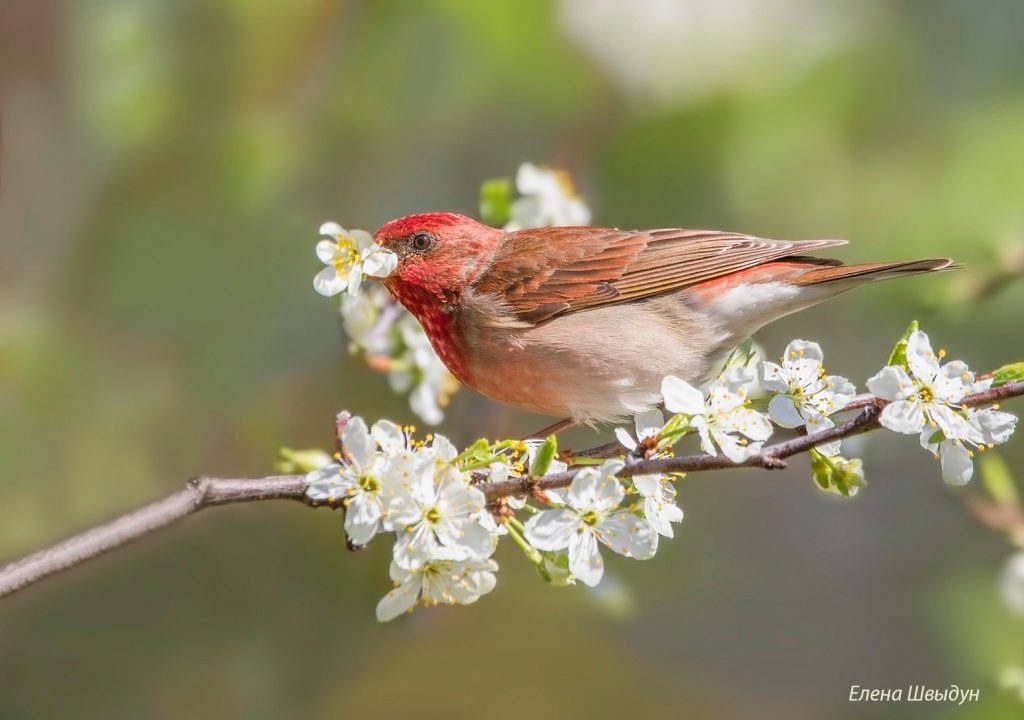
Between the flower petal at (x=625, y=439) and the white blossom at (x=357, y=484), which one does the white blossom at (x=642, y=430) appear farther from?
the white blossom at (x=357, y=484)

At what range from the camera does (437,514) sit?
5.44ft

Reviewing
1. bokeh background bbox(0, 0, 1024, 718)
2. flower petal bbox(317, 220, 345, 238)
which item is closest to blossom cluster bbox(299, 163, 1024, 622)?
flower petal bbox(317, 220, 345, 238)

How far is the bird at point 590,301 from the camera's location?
2494 mm

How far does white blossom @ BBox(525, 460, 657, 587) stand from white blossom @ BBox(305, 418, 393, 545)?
0.25m

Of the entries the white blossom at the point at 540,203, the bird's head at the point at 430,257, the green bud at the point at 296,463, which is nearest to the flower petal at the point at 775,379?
the green bud at the point at 296,463

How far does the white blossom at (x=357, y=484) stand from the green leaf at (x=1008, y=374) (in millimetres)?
951

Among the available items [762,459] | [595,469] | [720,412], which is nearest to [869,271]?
[720,412]

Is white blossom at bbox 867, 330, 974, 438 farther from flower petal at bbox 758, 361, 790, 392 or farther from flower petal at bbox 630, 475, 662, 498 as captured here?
flower petal at bbox 630, 475, 662, 498

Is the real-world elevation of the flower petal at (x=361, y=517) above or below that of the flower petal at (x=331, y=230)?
below

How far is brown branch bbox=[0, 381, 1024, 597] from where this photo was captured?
160 cm

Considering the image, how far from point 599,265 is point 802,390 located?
1.07 metres

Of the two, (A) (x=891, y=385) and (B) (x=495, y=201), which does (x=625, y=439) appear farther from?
(B) (x=495, y=201)

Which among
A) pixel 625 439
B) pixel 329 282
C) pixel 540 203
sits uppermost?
pixel 540 203

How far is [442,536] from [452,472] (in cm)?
→ 10
